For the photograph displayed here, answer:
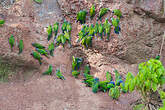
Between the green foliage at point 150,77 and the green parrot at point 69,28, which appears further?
the green parrot at point 69,28

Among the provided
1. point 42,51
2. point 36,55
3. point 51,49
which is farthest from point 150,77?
point 51,49

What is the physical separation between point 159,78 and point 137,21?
361 centimetres

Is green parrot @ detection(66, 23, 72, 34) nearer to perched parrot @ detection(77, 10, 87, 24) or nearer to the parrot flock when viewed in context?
the parrot flock

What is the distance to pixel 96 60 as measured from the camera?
7543 mm

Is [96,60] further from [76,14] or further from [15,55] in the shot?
[15,55]

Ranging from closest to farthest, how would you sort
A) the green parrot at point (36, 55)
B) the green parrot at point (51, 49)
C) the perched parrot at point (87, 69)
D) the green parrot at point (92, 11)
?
the green parrot at point (36, 55) < the green parrot at point (51, 49) < the perched parrot at point (87, 69) < the green parrot at point (92, 11)

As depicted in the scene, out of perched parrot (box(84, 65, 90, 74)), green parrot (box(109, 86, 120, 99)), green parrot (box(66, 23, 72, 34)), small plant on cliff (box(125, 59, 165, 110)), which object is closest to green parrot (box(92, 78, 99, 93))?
green parrot (box(109, 86, 120, 99))

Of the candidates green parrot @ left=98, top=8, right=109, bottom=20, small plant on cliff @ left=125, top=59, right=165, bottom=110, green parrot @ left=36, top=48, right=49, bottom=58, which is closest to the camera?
small plant on cliff @ left=125, top=59, right=165, bottom=110

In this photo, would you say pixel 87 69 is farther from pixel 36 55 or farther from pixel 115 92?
pixel 36 55

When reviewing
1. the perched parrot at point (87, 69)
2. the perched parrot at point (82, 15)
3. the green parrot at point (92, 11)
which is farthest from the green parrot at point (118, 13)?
the perched parrot at point (87, 69)

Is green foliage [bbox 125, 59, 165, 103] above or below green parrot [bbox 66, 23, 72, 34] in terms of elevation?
below

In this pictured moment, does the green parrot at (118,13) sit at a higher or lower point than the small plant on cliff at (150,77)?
higher

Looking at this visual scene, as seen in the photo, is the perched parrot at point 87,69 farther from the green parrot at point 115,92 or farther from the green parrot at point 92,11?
the green parrot at point 92,11

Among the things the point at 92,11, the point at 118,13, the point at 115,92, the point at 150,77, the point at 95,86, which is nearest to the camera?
the point at 150,77
